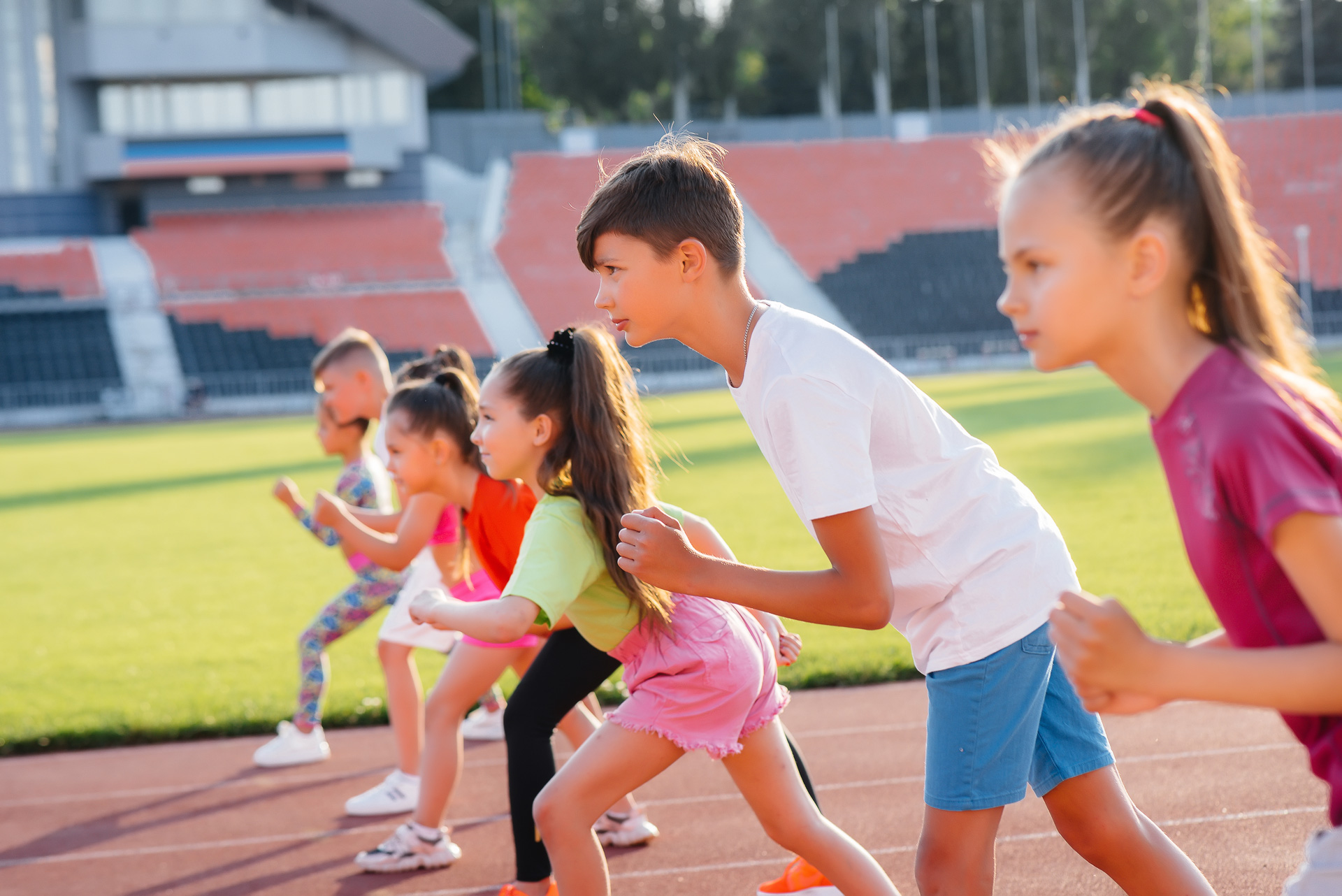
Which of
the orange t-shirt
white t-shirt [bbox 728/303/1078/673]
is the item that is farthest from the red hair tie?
the orange t-shirt

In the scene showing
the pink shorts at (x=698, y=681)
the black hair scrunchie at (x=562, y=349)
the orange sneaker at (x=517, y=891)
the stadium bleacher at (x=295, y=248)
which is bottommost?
the orange sneaker at (x=517, y=891)

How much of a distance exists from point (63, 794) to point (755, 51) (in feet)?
226

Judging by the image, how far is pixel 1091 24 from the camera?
6150 cm

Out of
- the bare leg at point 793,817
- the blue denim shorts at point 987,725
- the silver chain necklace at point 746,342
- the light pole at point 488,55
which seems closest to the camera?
the blue denim shorts at point 987,725

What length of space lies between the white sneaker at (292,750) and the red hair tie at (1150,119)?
508 cm

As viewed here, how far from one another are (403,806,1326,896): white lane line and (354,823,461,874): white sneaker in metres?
0.18

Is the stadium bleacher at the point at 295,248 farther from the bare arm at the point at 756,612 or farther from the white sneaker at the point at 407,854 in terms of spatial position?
the bare arm at the point at 756,612

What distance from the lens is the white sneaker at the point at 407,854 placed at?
4.57m

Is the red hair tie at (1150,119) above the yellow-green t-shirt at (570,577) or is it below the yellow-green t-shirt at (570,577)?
above

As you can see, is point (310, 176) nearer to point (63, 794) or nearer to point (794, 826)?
point (63, 794)

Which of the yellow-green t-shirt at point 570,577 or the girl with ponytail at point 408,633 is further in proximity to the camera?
the girl with ponytail at point 408,633

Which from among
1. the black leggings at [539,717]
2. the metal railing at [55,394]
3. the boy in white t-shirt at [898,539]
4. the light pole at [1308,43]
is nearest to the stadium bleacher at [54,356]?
the metal railing at [55,394]

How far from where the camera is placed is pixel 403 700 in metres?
5.31

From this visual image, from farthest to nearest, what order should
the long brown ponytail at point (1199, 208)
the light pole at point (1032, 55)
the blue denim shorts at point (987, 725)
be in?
1. the light pole at point (1032, 55)
2. the blue denim shorts at point (987, 725)
3. the long brown ponytail at point (1199, 208)
